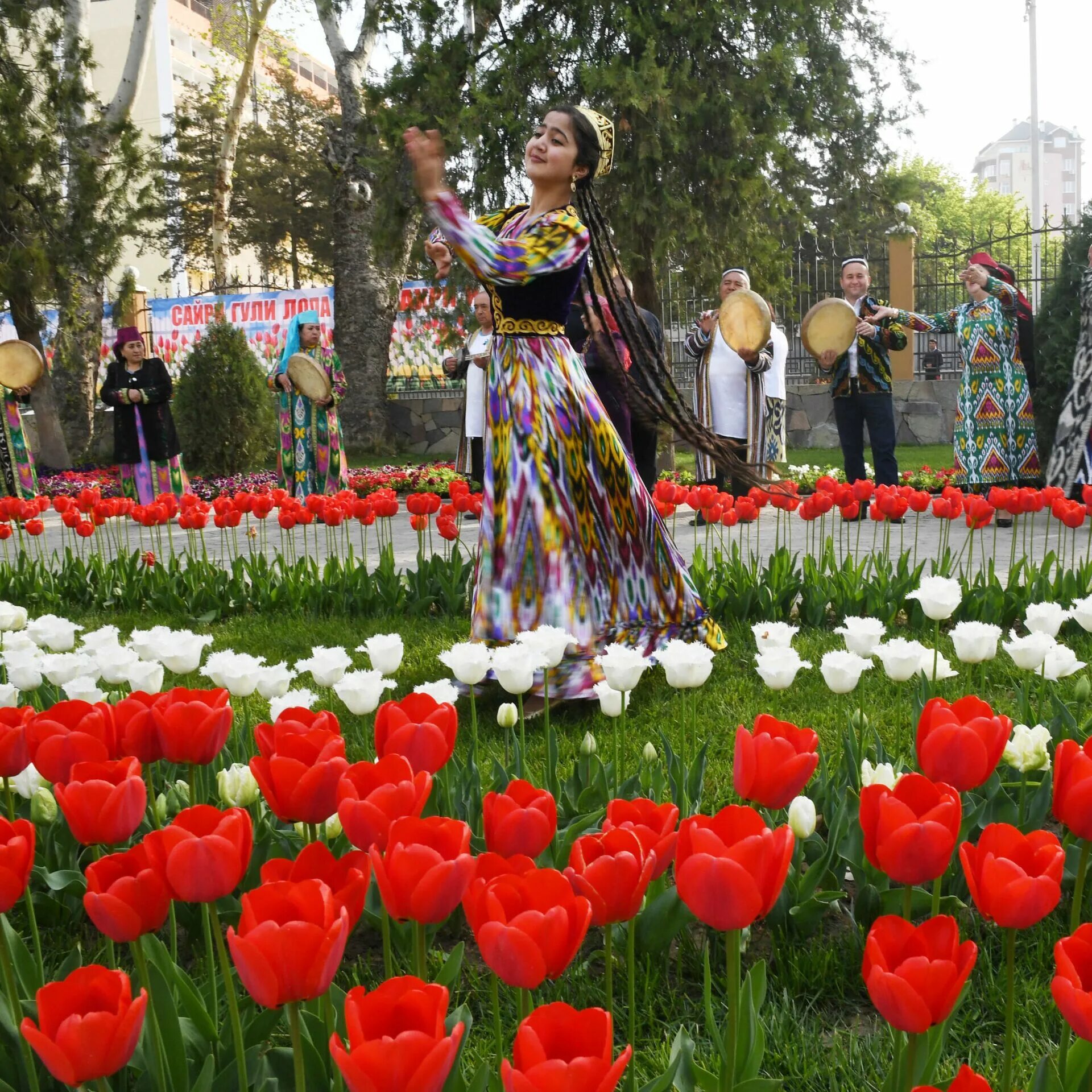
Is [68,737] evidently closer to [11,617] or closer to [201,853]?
[201,853]

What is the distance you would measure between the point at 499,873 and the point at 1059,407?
10444 mm

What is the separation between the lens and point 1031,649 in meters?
2.56

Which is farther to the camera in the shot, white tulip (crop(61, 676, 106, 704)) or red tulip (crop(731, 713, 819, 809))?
white tulip (crop(61, 676, 106, 704))

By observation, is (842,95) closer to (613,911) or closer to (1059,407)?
(1059,407)

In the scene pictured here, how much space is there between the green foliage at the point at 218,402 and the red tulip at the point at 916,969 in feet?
57.8

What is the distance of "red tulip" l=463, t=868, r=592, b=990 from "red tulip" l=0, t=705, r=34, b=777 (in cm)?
93

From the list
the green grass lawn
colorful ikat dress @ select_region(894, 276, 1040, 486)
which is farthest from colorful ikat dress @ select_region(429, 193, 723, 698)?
colorful ikat dress @ select_region(894, 276, 1040, 486)

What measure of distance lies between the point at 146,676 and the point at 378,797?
1.26 meters

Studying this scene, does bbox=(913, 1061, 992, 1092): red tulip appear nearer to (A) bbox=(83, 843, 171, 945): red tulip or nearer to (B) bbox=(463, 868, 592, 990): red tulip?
(B) bbox=(463, 868, 592, 990): red tulip

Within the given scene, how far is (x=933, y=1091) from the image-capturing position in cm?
100

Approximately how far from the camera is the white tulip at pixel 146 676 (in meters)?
2.44

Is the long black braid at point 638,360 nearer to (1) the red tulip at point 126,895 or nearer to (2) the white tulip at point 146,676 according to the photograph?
(2) the white tulip at point 146,676

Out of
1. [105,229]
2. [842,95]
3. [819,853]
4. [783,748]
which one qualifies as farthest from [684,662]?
[105,229]

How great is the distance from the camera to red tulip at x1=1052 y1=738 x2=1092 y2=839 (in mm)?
1356
